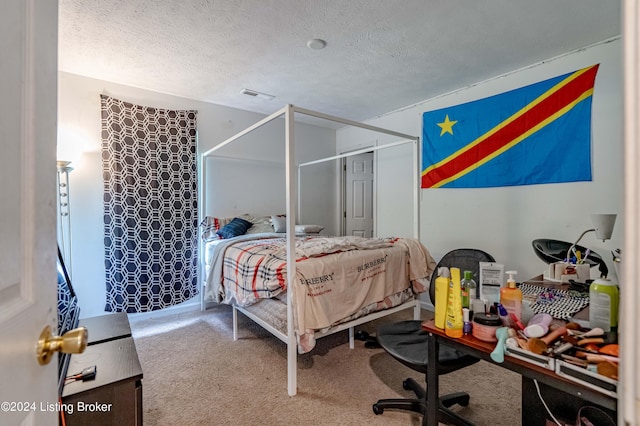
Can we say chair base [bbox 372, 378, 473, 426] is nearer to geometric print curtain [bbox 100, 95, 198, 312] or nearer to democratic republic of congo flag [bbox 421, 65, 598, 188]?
democratic republic of congo flag [bbox 421, 65, 598, 188]

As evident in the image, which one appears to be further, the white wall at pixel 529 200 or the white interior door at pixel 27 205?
the white wall at pixel 529 200

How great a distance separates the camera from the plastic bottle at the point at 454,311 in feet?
3.36

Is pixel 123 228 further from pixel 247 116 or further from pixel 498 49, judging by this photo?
pixel 498 49

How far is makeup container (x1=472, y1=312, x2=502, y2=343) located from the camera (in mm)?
951

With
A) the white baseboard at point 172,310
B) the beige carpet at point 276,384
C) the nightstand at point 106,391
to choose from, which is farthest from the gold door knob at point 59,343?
the white baseboard at point 172,310

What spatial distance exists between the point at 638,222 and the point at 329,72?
276 cm

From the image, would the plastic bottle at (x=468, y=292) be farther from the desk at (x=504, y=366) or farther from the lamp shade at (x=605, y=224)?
the lamp shade at (x=605, y=224)

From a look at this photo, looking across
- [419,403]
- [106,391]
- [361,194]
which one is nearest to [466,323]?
[419,403]

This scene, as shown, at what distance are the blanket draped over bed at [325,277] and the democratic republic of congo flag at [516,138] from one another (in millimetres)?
1180

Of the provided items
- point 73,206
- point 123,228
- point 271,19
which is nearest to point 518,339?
point 271,19

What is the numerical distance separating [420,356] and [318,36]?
7.42 feet

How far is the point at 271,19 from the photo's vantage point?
1.97 m

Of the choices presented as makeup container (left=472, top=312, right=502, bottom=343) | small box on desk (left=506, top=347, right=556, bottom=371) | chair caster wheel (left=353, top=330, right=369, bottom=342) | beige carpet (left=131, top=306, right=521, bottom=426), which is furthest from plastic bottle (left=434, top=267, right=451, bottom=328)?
chair caster wheel (left=353, top=330, right=369, bottom=342)

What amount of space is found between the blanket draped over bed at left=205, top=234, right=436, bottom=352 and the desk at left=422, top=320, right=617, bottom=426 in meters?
0.85
